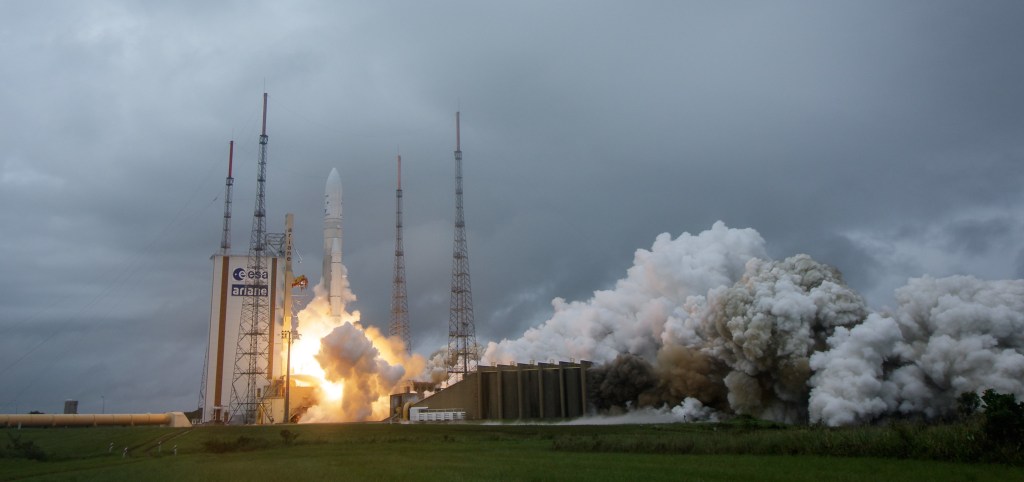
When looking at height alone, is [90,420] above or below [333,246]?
below

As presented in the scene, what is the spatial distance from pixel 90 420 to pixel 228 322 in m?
19.6

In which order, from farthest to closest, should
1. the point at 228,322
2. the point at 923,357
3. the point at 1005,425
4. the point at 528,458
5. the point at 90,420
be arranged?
the point at 228,322
the point at 90,420
the point at 923,357
the point at 528,458
the point at 1005,425

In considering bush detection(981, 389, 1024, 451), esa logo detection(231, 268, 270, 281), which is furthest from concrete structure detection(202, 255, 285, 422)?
bush detection(981, 389, 1024, 451)

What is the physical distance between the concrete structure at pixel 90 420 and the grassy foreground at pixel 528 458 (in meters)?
23.7

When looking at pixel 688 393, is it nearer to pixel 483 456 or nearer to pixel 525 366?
pixel 525 366

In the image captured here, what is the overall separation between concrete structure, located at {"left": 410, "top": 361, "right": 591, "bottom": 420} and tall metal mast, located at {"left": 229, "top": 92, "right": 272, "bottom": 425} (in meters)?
19.9

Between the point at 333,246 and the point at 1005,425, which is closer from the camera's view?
the point at 1005,425

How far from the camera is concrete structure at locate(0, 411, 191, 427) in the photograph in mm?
86250

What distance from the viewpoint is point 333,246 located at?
102 metres

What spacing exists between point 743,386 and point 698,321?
9882 millimetres

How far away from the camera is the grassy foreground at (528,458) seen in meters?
37.3

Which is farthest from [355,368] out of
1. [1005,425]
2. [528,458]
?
[1005,425]

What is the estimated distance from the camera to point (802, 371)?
236 ft

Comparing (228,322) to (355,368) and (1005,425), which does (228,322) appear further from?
(1005,425)
